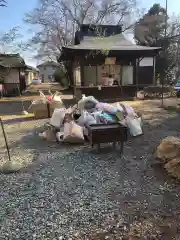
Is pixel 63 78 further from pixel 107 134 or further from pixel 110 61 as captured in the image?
pixel 107 134

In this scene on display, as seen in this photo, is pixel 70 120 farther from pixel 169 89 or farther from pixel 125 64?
pixel 169 89

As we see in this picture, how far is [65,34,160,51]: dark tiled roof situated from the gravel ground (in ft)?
28.9

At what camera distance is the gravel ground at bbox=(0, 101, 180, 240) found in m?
2.77

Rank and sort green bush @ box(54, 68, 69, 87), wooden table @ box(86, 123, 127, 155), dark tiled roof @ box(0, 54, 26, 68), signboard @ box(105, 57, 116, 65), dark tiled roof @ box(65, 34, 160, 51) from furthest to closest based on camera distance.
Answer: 1. green bush @ box(54, 68, 69, 87)
2. dark tiled roof @ box(0, 54, 26, 68)
3. signboard @ box(105, 57, 116, 65)
4. dark tiled roof @ box(65, 34, 160, 51)
5. wooden table @ box(86, 123, 127, 155)

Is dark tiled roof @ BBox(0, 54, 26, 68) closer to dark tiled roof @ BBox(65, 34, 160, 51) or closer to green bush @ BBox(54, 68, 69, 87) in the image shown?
green bush @ BBox(54, 68, 69, 87)

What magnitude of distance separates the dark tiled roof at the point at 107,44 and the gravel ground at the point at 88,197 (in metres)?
8.82

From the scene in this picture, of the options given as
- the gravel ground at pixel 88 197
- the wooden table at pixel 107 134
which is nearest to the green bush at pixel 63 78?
the wooden table at pixel 107 134

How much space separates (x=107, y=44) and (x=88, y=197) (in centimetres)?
1201

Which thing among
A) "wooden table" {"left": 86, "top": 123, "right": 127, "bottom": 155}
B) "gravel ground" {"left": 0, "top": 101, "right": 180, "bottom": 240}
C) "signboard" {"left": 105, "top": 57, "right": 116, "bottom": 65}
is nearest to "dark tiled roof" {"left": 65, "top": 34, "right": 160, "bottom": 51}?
"signboard" {"left": 105, "top": 57, "right": 116, "bottom": 65}

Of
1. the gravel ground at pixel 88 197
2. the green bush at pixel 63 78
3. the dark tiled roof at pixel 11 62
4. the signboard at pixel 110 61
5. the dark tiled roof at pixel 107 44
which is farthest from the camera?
the green bush at pixel 63 78

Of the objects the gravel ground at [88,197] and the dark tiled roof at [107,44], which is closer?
the gravel ground at [88,197]

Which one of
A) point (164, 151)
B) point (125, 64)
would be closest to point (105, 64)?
point (125, 64)

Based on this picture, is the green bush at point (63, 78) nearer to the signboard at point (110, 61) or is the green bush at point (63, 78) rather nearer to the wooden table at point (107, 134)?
the signboard at point (110, 61)

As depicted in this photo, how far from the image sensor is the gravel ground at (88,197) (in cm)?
277
